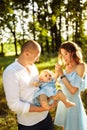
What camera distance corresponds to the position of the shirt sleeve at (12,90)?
427 centimetres

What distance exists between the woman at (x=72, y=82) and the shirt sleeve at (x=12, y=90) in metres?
1.44

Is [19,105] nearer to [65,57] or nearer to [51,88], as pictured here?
[51,88]

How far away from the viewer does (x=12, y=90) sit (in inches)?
169

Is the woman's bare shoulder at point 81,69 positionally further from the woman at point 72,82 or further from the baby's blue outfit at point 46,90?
the baby's blue outfit at point 46,90

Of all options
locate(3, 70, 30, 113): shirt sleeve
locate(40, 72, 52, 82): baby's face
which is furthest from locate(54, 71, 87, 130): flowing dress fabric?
locate(3, 70, 30, 113): shirt sleeve

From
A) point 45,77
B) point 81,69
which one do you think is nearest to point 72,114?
point 81,69

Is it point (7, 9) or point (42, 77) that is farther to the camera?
point (7, 9)

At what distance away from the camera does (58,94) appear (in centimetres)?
477

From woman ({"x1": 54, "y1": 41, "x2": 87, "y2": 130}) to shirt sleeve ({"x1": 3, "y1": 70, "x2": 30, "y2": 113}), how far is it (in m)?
1.44

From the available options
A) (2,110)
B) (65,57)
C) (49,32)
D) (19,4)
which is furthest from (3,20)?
(65,57)

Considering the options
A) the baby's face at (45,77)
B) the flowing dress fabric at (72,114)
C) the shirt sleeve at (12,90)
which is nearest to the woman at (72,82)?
the flowing dress fabric at (72,114)

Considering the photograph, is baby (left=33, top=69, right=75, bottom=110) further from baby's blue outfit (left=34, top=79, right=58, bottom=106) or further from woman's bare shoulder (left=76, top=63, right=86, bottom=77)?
woman's bare shoulder (left=76, top=63, right=86, bottom=77)

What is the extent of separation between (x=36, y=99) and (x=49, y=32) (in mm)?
48159

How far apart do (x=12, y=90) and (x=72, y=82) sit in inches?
68.8
